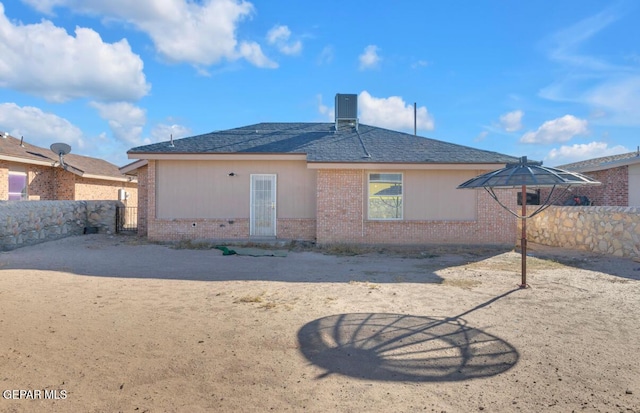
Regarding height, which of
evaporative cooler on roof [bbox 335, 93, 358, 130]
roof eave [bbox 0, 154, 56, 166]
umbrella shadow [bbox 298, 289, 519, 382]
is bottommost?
umbrella shadow [bbox 298, 289, 519, 382]

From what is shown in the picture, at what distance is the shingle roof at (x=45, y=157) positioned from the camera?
712 inches

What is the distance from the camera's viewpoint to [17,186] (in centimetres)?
1839

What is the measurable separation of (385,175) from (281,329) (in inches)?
378

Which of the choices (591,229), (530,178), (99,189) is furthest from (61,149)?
(591,229)

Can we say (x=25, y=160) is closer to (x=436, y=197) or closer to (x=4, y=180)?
(x=4, y=180)

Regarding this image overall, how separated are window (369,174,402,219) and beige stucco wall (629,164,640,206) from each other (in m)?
10.1

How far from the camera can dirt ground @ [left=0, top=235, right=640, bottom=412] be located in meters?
3.45

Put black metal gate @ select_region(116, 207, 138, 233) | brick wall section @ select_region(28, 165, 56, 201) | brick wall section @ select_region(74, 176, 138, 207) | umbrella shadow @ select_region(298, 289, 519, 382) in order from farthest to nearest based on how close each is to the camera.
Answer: brick wall section @ select_region(74, 176, 138, 207)
brick wall section @ select_region(28, 165, 56, 201)
black metal gate @ select_region(116, 207, 138, 233)
umbrella shadow @ select_region(298, 289, 519, 382)

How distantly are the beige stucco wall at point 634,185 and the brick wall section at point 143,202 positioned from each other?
1895 centimetres

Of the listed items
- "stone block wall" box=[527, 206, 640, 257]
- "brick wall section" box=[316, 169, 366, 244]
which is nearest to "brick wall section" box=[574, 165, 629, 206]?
"stone block wall" box=[527, 206, 640, 257]

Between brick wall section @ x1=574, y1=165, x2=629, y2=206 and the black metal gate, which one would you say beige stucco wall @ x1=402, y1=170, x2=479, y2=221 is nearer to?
brick wall section @ x1=574, y1=165, x2=629, y2=206

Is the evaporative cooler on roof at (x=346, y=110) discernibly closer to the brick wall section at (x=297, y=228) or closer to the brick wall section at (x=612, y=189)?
the brick wall section at (x=297, y=228)

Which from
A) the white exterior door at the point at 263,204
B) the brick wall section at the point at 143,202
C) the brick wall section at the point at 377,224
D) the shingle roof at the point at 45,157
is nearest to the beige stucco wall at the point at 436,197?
the brick wall section at the point at 377,224

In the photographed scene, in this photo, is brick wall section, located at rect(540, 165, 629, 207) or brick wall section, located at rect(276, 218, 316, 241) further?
brick wall section, located at rect(540, 165, 629, 207)
